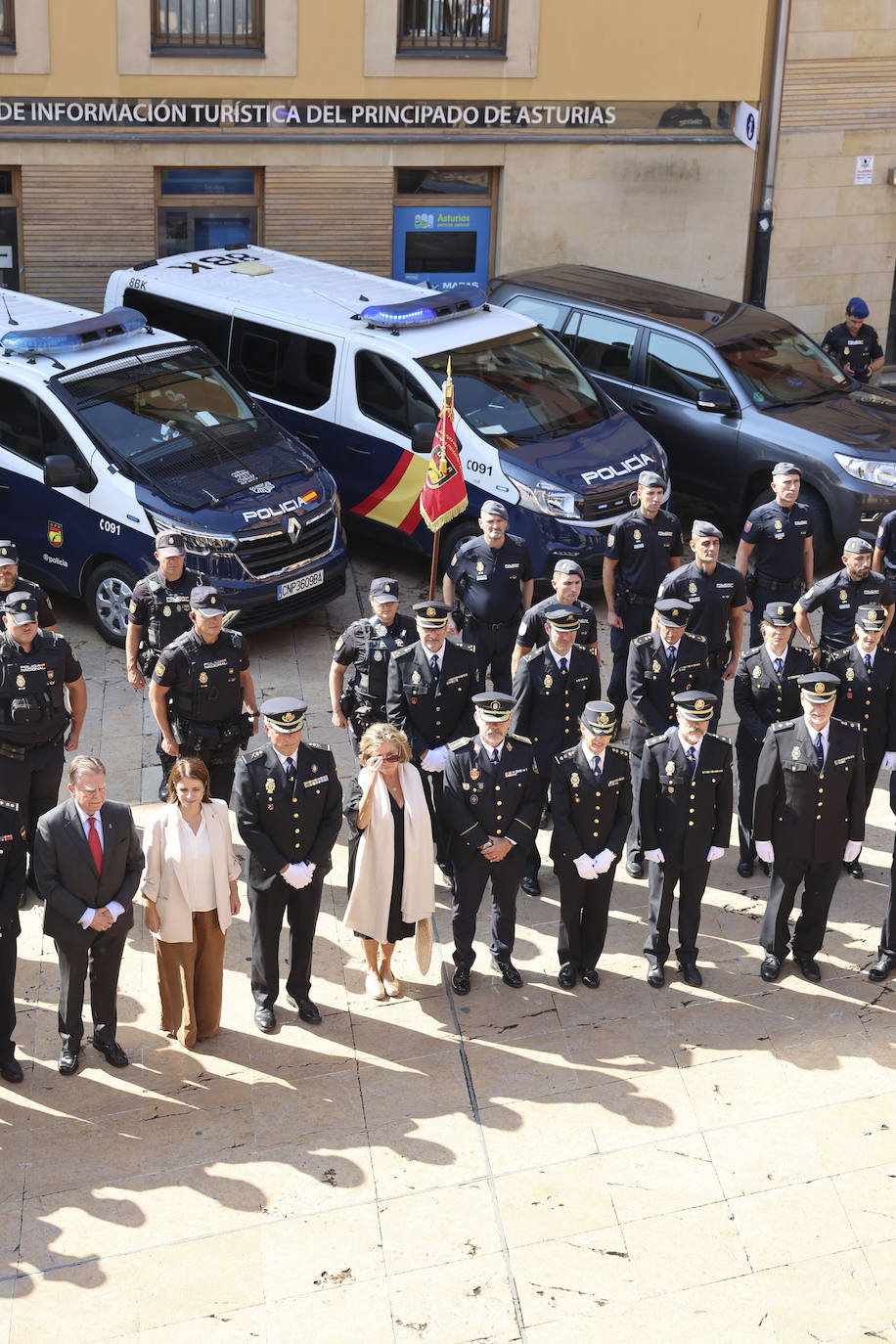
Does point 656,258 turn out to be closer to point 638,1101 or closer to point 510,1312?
point 638,1101

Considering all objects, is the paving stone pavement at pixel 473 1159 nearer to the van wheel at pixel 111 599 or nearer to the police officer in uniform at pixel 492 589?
the police officer in uniform at pixel 492 589

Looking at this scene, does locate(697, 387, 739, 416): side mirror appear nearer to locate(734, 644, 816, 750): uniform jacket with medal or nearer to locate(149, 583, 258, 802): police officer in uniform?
locate(734, 644, 816, 750): uniform jacket with medal

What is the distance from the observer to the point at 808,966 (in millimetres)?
8422

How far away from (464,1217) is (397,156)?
44.0ft

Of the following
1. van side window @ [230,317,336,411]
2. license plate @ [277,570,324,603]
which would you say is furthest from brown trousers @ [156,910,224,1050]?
van side window @ [230,317,336,411]

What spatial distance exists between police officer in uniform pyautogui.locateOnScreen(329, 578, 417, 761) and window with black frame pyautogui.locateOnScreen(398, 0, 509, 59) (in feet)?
33.2

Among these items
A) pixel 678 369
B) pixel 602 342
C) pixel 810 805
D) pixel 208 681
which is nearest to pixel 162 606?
pixel 208 681

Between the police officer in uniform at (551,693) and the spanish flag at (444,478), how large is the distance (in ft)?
7.29

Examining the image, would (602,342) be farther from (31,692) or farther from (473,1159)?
(473,1159)

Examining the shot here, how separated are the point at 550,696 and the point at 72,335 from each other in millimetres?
5440

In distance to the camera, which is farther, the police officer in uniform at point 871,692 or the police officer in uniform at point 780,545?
the police officer in uniform at point 780,545

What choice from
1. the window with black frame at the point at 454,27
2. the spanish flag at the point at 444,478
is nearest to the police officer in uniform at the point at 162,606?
the spanish flag at the point at 444,478

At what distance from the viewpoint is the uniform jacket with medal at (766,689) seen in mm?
9070

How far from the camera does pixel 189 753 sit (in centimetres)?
913
